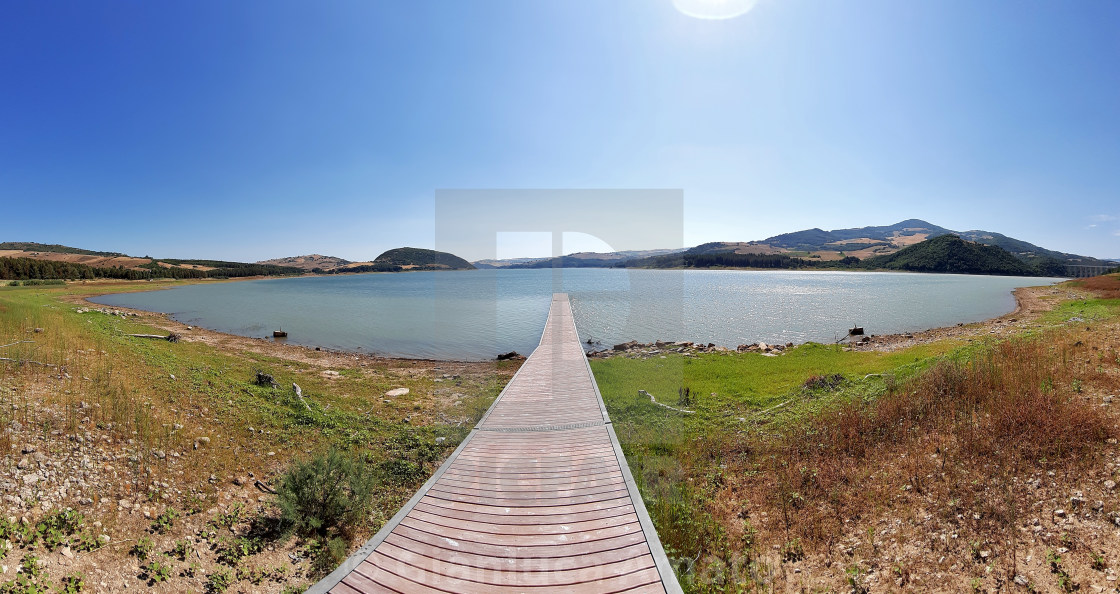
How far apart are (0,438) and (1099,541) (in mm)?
14493

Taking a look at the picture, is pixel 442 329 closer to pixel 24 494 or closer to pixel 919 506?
pixel 24 494

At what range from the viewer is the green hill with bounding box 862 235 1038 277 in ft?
452

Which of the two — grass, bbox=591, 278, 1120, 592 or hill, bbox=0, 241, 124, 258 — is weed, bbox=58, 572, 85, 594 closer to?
grass, bbox=591, 278, 1120, 592

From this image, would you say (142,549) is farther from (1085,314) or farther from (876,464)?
(1085,314)

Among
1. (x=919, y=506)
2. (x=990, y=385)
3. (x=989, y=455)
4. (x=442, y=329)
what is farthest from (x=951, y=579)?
(x=442, y=329)

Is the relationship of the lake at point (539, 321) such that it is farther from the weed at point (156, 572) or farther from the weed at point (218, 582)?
the weed at point (156, 572)

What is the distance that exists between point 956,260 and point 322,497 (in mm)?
211191

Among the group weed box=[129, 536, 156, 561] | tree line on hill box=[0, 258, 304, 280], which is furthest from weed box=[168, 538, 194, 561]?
tree line on hill box=[0, 258, 304, 280]

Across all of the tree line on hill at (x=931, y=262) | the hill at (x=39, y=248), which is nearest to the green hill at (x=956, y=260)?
the tree line on hill at (x=931, y=262)

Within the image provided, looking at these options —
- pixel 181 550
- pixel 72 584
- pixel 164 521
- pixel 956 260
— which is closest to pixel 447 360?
pixel 164 521

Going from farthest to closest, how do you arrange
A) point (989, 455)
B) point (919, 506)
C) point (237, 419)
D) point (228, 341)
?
point (228, 341)
point (237, 419)
point (989, 455)
point (919, 506)

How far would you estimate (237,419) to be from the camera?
30.9ft

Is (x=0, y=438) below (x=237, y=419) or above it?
above

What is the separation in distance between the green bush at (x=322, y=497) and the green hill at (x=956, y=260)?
202304 millimetres
